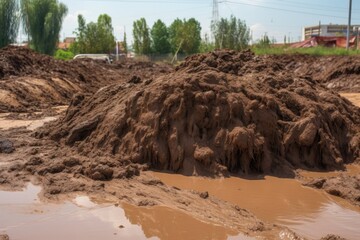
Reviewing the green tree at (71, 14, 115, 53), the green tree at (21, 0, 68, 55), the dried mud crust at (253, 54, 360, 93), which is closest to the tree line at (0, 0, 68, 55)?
the green tree at (21, 0, 68, 55)

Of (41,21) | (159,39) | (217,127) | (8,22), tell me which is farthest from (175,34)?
(217,127)

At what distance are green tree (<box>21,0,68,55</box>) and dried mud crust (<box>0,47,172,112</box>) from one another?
1725 centimetres

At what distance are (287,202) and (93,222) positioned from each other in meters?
2.40

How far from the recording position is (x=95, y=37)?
1957 inches

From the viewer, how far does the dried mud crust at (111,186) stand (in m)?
4.43

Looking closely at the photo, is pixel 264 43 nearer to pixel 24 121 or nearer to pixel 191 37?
pixel 191 37

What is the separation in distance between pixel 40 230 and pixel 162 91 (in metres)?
3.44

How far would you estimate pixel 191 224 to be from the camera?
4.27 m

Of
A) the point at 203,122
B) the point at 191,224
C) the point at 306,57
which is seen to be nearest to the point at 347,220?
the point at 191,224

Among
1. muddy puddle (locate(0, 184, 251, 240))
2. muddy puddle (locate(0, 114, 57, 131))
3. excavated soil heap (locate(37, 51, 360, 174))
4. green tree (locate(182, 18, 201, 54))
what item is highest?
green tree (locate(182, 18, 201, 54))

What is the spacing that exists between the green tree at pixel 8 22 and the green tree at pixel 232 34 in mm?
18163

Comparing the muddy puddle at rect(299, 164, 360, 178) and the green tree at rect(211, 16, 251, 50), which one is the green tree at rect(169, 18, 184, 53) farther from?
the muddy puddle at rect(299, 164, 360, 178)

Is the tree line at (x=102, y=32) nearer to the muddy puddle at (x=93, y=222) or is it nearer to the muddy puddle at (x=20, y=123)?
the muddy puddle at (x=20, y=123)

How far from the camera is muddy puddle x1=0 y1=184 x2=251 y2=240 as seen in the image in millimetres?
4027
